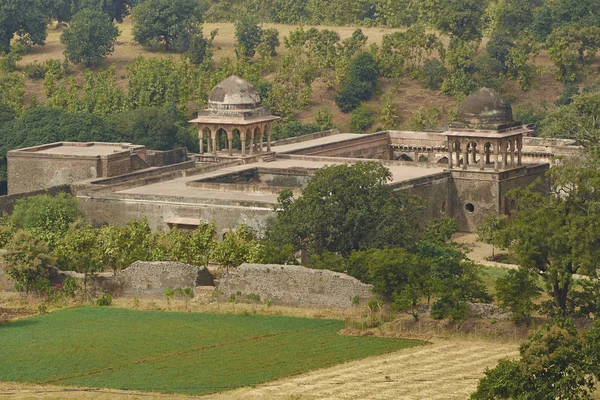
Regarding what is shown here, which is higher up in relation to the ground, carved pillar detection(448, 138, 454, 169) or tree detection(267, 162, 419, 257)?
carved pillar detection(448, 138, 454, 169)

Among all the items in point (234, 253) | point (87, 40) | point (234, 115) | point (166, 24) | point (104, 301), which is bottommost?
point (104, 301)

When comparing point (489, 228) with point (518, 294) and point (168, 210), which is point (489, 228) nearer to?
point (168, 210)

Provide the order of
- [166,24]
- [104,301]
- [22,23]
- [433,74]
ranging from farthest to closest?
[22,23] → [166,24] → [433,74] → [104,301]

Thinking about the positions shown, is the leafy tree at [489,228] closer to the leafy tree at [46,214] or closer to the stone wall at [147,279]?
the stone wall at [147,279]

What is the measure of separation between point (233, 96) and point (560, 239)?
81.8 feet

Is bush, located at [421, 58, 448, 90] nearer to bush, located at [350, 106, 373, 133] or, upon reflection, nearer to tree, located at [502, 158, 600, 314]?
bush, located at [350, 106, 373, 133]

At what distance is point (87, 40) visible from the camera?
3863 inches

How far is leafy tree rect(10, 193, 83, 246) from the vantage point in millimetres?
57438

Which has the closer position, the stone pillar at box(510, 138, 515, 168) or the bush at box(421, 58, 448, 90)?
the stone pillar at box(510, 138, 515, 168)

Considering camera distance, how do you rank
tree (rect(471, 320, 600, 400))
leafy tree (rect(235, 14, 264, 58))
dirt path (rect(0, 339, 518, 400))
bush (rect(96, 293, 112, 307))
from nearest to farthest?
tree (rect(471, 320, 600, 400))
dirt path (rect(0, 339, 518, 400))
bush (rect(96, 293, 112, 307))
leafy tree (rect(235, 14, 264, 58))

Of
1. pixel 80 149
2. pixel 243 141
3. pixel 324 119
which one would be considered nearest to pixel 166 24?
pixel 324 119

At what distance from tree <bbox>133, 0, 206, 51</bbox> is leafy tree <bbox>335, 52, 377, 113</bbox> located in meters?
12.4

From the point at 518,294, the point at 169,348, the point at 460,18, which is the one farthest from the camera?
the point at 460,18

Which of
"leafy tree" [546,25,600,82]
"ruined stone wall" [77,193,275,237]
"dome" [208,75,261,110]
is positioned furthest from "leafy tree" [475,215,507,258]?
"leafy tree" [546,25,600,82]
